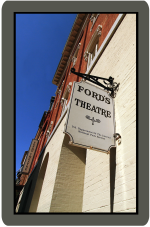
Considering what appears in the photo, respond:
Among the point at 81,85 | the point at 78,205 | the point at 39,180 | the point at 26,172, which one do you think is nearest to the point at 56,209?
the point at 78,205

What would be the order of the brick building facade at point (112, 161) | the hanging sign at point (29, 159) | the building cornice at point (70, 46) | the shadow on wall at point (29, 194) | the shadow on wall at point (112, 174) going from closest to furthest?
1. the brick building facade at point (112, 161)
2. the shadow on wall at point (112, 174)
3. the shadow on wall at point (29, 194)
4. the building cornice at point (70, 46)
5. the hanging sign at point (29, 159)

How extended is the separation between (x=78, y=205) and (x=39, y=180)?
566 cm

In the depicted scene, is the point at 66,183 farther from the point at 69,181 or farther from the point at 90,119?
the point at 90,119

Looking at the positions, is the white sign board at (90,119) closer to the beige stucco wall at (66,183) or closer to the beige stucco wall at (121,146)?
the beige stucco wall at (121,146)

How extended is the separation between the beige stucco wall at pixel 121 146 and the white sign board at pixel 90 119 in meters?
0.26

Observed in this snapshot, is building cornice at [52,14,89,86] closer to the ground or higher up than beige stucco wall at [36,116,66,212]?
higher up

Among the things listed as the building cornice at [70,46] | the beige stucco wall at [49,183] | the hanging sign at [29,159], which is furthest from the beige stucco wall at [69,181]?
the hanging sign at [29,159]

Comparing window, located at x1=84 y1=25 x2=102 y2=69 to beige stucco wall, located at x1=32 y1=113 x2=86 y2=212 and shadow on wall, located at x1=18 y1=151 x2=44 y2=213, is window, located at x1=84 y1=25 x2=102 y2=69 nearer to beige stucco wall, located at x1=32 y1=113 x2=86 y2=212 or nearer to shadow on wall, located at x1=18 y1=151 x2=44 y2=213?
beige stucco wall, located at x1=32 y1=113 x2=86 y2=212

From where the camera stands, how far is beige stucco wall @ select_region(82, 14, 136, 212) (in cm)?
243

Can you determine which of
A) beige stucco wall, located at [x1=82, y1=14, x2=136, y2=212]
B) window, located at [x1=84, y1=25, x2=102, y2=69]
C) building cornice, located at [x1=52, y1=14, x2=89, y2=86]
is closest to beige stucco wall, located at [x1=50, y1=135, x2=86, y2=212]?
beige stucco wall, located at [x1=82, y1=14, x2=136, y2=212]

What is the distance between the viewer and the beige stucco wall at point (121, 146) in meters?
2.43

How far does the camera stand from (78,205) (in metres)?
5.25

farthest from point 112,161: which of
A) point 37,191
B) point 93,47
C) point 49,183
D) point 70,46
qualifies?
point 70,46

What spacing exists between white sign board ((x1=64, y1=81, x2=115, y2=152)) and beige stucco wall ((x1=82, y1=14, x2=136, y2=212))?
0.84ft
